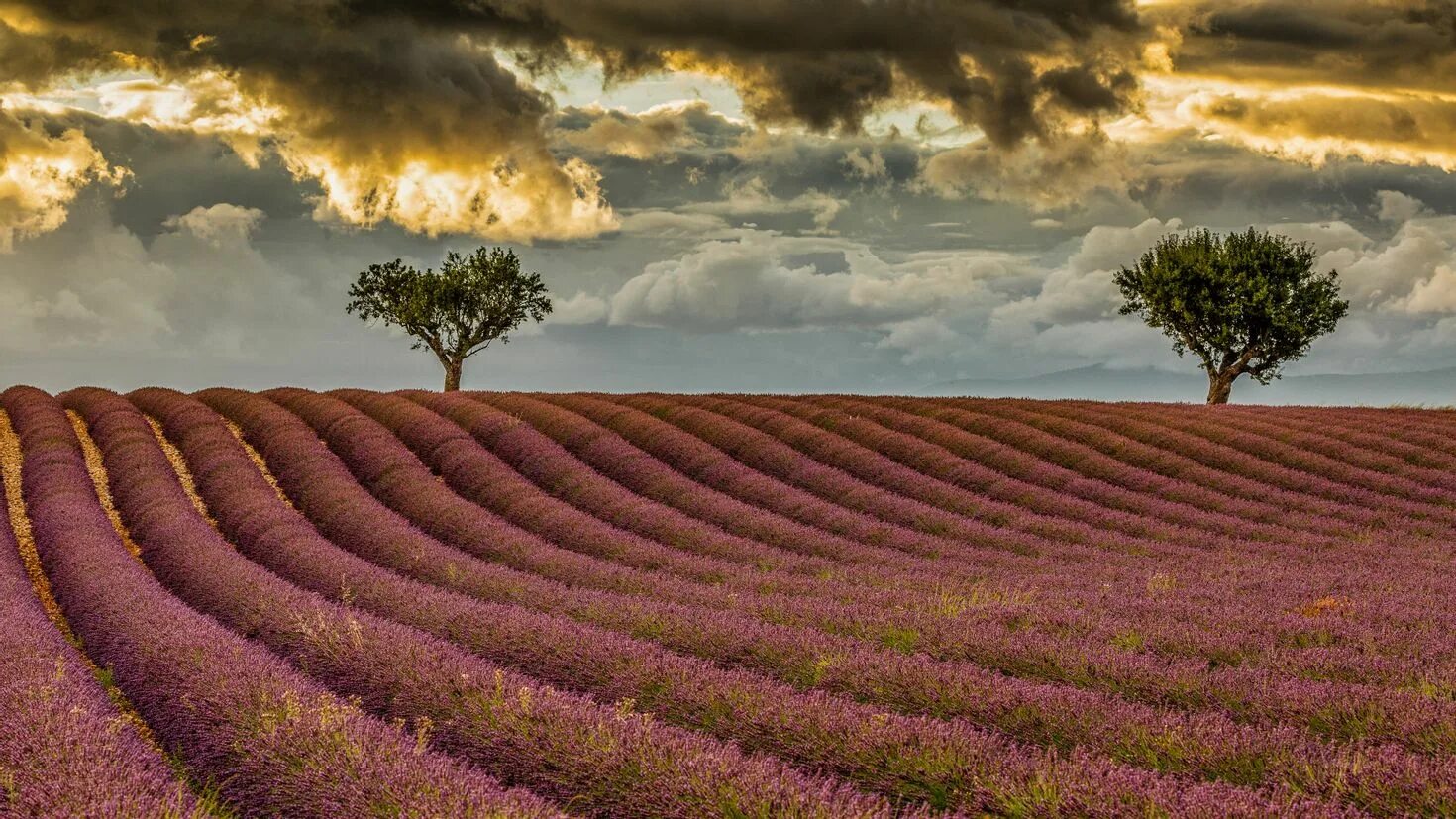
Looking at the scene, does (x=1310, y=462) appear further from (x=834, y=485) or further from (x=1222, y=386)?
(x=1222, y=386)

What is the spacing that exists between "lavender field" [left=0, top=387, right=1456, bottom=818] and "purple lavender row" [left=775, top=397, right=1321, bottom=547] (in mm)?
94

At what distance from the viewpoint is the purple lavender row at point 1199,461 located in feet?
59.6

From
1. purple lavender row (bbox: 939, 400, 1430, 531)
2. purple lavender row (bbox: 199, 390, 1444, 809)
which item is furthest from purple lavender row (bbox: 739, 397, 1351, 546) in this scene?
purple lavender row (bbox: 199, 390, 1444, 809)

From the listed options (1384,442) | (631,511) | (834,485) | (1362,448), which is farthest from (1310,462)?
(631,511)

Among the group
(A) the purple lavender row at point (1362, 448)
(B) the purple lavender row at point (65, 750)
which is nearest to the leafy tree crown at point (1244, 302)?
(A) the purple lavender row at point (1362, 448)

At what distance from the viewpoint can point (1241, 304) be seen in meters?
40.7

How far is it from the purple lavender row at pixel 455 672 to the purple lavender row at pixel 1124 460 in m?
13.6

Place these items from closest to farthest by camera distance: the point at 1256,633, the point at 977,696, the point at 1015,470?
the point at 977,696 → the point at 1256,633 → the point at 1015,470

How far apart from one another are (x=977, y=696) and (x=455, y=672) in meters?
3.46

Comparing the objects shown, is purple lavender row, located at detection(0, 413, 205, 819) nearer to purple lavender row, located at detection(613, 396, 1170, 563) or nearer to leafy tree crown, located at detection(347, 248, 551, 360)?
purple lavender row, located at detection(613, 396, 1170, 563)

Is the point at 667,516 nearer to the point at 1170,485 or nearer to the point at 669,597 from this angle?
the point at 669,597

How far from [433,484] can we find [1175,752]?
14936mm

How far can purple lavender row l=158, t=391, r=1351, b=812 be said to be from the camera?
16.7 ft

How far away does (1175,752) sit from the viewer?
5.56m
